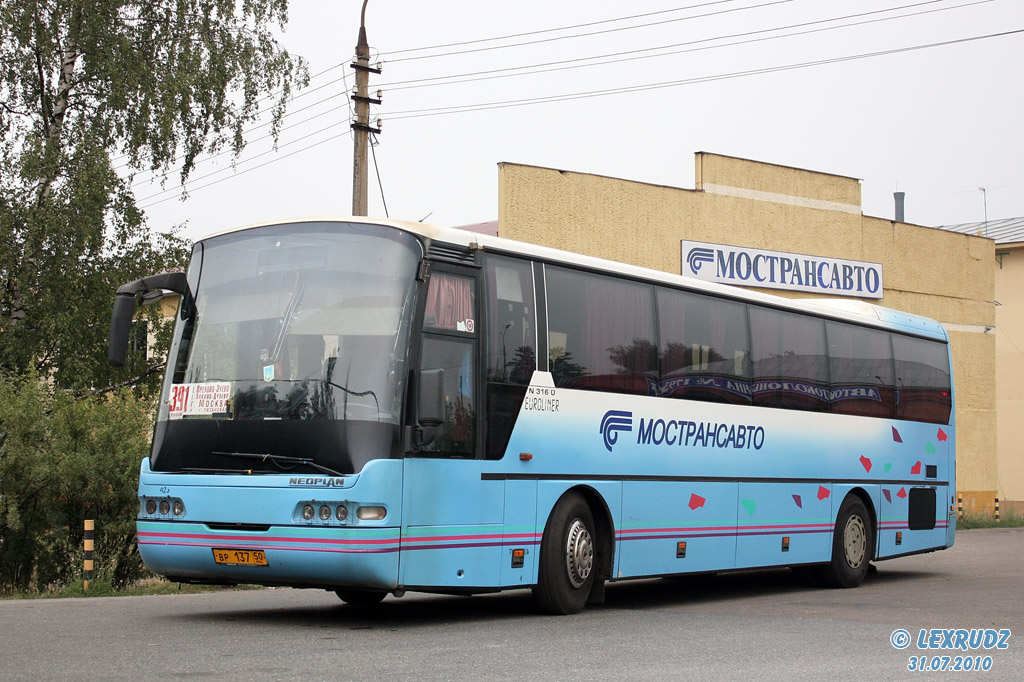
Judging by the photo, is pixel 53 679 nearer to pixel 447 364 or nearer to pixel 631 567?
pixel 447 364

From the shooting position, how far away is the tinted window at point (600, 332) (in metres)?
12.1

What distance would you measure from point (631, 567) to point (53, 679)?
21.5 ft

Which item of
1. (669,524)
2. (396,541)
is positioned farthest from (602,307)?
(396,541)

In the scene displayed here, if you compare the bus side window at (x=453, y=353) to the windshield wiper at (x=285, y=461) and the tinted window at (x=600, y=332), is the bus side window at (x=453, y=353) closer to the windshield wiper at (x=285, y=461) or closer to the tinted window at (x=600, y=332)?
the windshield wiper at (x=285, y=461)

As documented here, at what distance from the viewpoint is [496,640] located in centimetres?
974

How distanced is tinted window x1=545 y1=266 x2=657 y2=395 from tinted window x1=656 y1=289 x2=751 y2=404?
286mm

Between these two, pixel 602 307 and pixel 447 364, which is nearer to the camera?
pixel 447 364

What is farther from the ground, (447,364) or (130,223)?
(130,223)

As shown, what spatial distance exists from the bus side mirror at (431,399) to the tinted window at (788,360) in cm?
559

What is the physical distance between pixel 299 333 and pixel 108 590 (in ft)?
21.4

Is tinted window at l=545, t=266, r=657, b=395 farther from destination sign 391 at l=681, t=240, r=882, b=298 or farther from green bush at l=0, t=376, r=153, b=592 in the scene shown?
destination sign 391 at l=681, t=240, r=882, b=298

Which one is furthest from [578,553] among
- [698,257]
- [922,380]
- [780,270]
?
[780,270]

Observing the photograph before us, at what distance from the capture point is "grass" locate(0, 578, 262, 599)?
15078 millimetres

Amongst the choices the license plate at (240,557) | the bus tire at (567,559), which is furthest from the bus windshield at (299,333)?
the bus tire at (567,559)
